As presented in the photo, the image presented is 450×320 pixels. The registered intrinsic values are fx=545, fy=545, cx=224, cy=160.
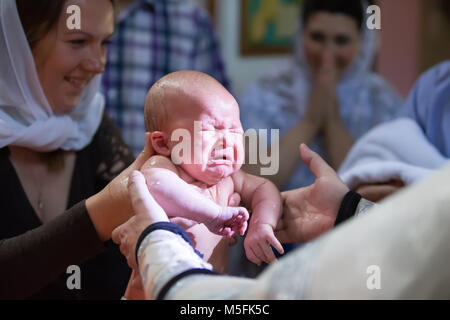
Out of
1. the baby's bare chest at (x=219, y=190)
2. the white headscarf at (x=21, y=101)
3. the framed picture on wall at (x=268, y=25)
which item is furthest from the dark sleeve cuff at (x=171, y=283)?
the framed picture on wall at (x=268, y=25)

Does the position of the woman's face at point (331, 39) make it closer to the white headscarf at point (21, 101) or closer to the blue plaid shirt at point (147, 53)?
the blue plaid shirt at point (147, 53)

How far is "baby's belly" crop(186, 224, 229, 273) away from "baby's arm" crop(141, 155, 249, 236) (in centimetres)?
2

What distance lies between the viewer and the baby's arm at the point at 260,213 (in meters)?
0.71

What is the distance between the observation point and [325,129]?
178 centimetres

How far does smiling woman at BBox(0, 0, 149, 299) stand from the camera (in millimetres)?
805

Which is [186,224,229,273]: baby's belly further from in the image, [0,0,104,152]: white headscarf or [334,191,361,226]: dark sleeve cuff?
[0,0,104,152]: white headscarf

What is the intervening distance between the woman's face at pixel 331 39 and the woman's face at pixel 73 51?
104cm

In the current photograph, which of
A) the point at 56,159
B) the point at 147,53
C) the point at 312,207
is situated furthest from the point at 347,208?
the point at 147,53

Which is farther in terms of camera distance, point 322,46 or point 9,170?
point 322,46

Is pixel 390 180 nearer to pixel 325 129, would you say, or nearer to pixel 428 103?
pixel 428 103

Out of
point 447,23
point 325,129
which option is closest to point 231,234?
point 325,129

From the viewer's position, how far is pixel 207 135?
0.69 m

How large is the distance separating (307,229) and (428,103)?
66cm

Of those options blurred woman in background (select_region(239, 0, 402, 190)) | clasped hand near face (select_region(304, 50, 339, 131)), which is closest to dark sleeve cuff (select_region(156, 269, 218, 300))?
blurred woman in background (select_region(239, 0, 402, 190))
